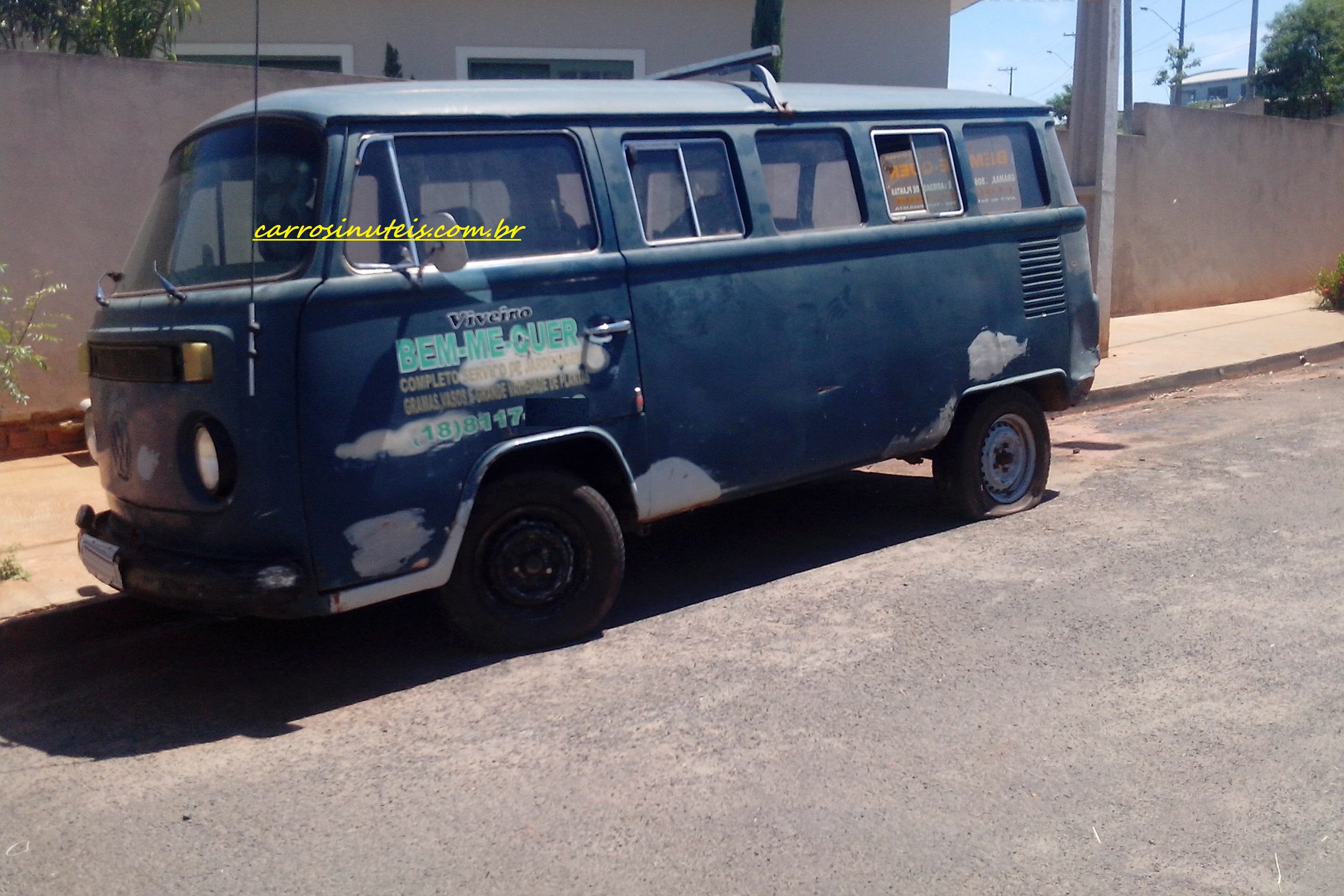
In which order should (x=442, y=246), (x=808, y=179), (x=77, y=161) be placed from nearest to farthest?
(x=442, y=246) → (x=808, y=179) → (x=77, y=161)

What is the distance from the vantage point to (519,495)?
198 inches

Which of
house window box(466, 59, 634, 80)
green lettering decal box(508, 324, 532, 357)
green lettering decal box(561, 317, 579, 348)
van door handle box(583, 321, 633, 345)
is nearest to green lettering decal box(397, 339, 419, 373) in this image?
green lettering decal box(508, 324, 532, 357)

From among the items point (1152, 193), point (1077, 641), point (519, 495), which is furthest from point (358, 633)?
point (1152, 193)

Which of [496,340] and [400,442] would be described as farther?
[496,340]

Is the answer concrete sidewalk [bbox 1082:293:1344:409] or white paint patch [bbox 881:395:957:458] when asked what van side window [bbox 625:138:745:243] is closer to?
white paint patch [bbox 881:395:957:458]

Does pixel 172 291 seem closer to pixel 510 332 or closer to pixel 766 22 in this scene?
pixel 510 332

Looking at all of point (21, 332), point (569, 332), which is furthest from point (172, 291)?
point (21, 332)

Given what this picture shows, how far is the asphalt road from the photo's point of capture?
3518 mm

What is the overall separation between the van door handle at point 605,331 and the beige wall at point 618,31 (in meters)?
9.10

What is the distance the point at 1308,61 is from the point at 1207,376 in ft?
84.7

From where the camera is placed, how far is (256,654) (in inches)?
212

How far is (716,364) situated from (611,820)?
2.37m

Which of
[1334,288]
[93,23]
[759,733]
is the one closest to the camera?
[759,733]

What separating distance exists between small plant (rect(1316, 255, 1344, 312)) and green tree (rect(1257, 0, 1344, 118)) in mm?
18131
